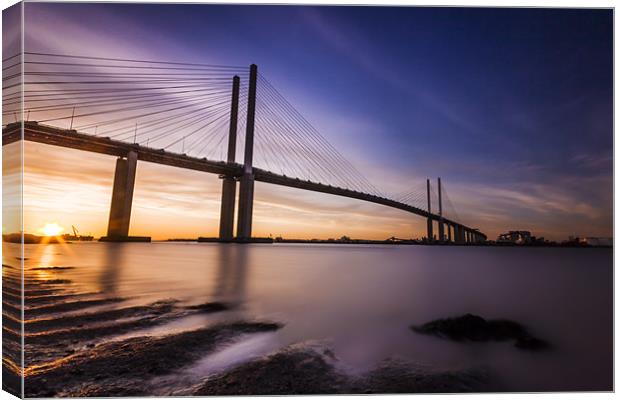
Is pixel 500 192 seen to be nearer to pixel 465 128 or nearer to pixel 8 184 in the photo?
pixel 465 128

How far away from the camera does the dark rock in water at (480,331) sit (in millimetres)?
2506

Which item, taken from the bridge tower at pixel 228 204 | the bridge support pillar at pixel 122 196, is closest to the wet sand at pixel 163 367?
the bridge support pillar at pixel 122 196

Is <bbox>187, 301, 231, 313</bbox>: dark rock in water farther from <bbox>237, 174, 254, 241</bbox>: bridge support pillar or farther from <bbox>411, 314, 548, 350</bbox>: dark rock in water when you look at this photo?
<bbox>237, 174, 254, 241</bbox>: bridge support pillar

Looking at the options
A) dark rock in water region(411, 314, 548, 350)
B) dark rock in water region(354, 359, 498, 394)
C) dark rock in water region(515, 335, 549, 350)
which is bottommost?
dark rock in water region(354, 359, 498, 394)

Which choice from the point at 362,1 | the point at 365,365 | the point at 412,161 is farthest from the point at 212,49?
the point at 365,365

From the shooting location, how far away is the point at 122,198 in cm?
1380

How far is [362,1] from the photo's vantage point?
2.51 m

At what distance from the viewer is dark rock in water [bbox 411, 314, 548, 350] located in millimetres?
2506

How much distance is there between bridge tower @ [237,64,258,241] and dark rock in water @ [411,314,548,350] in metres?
11.1

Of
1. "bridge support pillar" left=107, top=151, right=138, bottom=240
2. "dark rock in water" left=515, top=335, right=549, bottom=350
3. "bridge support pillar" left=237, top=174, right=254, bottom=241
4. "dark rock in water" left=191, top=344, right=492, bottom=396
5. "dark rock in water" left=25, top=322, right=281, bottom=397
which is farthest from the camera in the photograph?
"bridge support pillar" left=237, top=174, right=254, bottom=241

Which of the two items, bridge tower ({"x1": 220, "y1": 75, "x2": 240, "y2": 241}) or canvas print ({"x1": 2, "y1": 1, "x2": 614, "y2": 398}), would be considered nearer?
canvas print ({"x1": 2, "y1": 1, "x2": 614, "y2": 398})

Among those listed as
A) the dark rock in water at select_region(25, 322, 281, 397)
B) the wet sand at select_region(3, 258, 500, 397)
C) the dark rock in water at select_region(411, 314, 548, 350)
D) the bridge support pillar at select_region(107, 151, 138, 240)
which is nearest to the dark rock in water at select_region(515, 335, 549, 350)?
the dark rock in water at select_region(411, 314, 548, 350)

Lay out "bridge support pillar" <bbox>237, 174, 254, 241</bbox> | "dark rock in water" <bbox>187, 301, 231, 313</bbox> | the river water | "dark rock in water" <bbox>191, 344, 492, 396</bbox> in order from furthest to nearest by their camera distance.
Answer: "bridge support pillar" <bbox>237, 174, 254, 241</bbox> < "dark rock in water" <bbox>187, 301, 231, 313</bbox> < the river water < "dark rock in water" <bbox>191, 344, 492, 396</bbox>

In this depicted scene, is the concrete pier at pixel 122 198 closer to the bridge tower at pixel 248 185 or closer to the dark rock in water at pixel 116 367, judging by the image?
the bridge tower at pixel 248 185
